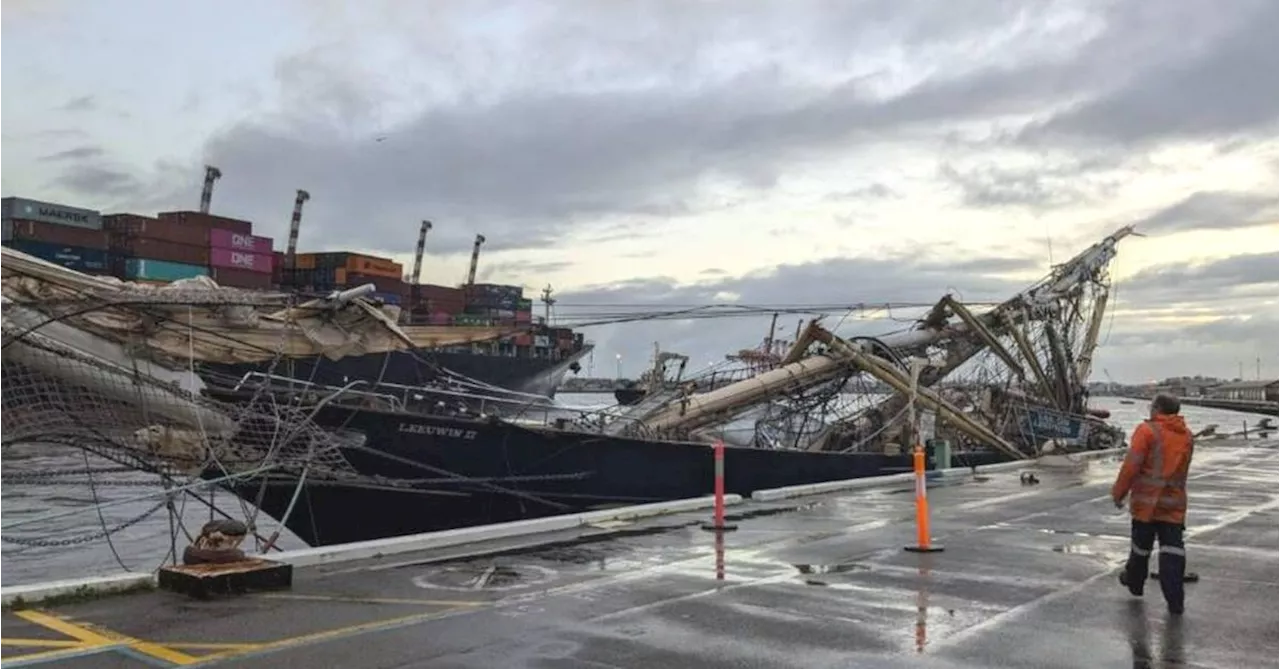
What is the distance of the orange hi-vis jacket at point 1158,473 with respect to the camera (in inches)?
299

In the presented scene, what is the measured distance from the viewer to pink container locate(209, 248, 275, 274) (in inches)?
2370

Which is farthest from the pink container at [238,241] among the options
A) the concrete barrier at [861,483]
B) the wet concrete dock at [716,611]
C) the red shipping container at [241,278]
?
the wet concrete dock at [716,611]

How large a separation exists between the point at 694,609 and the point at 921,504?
12.5ft

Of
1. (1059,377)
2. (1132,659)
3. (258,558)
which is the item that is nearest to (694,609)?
(1132,659)

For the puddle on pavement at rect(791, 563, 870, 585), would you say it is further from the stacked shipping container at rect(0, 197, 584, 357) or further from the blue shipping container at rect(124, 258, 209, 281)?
the blue shipping container at rect(124, 258, 209, 281)

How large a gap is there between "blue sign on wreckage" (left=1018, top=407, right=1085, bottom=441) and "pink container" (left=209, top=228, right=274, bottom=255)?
47.5m

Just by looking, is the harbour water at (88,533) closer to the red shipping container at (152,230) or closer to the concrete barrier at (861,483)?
the concrete barrier at (861,483)

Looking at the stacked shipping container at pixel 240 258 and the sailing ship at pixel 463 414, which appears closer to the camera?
the sailing ship at pixel 463 414

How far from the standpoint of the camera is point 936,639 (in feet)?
22.7

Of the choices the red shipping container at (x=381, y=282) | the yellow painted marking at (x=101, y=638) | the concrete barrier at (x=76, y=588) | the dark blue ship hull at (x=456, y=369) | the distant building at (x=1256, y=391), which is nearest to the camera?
the yellow painted marking at (x=101, y=638)

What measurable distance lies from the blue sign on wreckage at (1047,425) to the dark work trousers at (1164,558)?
20.6 m

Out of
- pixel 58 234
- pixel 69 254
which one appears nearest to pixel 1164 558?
pixel 69 254

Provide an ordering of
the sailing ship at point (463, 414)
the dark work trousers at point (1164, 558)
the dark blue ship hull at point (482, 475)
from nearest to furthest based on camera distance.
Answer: the dark work trousers at point (1164, 558) < the sailing ship at point (463, 414) < the dark blue ship hull at point (482, 475)

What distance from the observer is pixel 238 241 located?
61656mm
